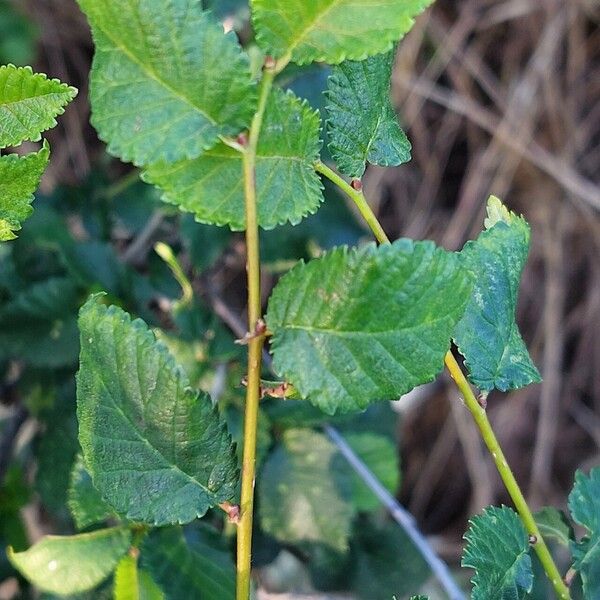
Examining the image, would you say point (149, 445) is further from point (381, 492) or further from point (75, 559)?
point (381, 492)

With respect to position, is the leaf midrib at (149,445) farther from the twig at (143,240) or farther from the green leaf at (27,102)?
the twig at (143,240)

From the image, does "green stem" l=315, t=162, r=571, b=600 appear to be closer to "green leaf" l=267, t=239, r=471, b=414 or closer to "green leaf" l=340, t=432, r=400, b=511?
"green leaf" l=267, t=239, r=471, b=414

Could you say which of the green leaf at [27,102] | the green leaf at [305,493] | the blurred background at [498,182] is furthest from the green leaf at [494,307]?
the blurred background at [498,182]

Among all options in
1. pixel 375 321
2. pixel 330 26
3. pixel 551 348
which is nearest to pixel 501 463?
pixel 375 321

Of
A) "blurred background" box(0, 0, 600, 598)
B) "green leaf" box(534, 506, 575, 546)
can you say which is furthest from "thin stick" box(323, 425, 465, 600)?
"blurred background" box(0, 0, 600, 598)

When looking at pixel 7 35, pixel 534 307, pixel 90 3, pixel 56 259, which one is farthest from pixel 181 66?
pixel 534 307

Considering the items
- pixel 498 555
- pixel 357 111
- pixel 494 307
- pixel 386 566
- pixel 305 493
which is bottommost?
pixel 386 566
